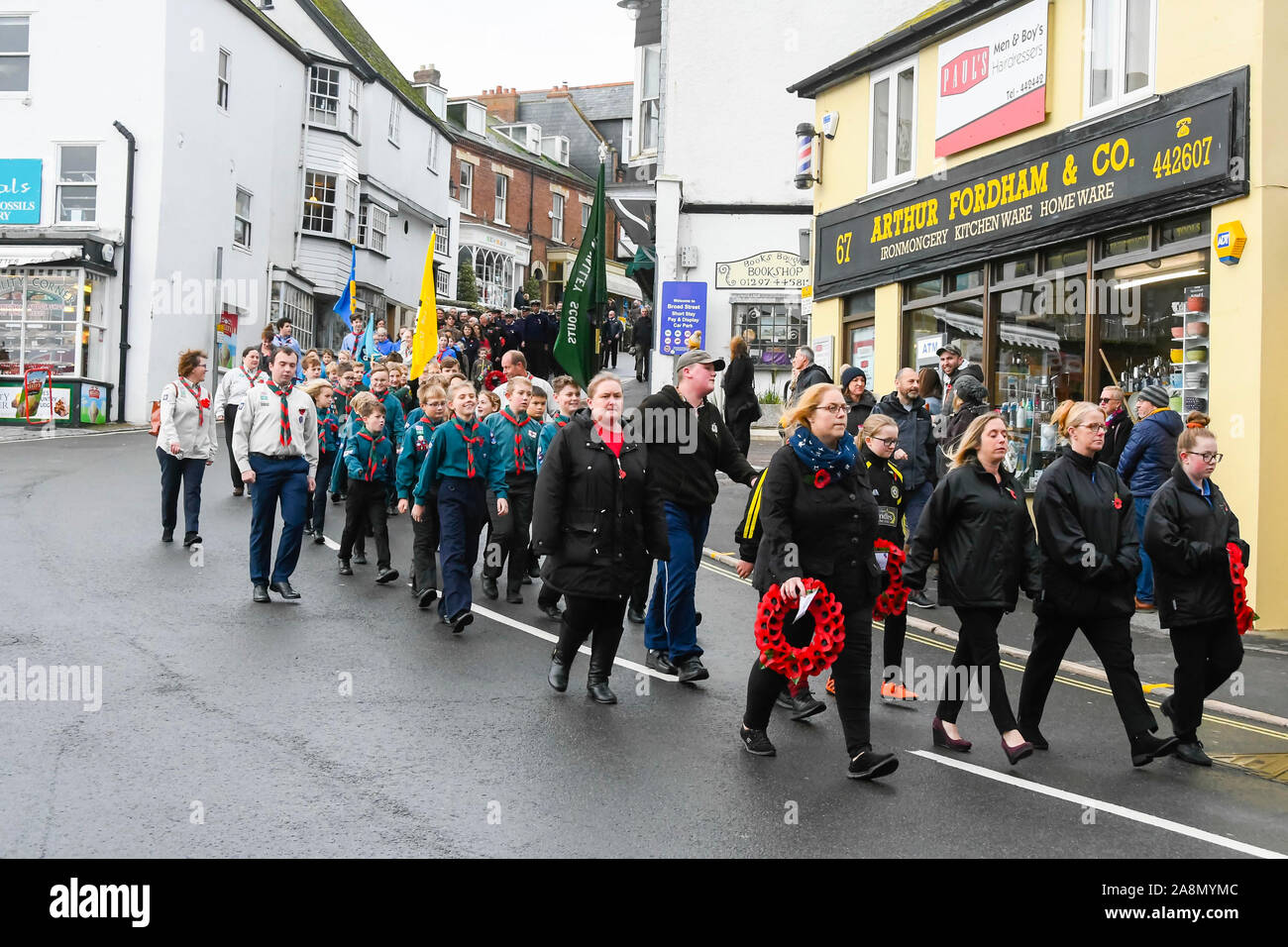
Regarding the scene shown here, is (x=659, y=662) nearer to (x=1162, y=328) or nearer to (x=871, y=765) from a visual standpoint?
(x=871, y=765)

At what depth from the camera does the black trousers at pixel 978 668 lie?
24.1 feet

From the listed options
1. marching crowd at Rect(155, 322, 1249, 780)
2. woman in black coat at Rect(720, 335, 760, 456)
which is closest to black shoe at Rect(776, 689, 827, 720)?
marching crowd at Rect(155, 322, 1249, 780)

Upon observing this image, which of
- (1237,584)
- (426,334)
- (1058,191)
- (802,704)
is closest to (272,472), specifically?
(802,704)

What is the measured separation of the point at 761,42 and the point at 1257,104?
60.7ft

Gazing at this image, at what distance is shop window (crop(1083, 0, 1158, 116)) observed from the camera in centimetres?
1313

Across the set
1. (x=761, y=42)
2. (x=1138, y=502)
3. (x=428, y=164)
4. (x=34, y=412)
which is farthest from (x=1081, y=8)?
(x=428, y=164)

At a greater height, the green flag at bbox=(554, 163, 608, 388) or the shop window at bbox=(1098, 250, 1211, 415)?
the green flag at bbox=(554, 163, 608, 388)

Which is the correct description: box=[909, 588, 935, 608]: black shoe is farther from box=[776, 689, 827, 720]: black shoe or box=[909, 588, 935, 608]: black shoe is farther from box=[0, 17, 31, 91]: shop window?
box=[0, 17, 31, 91]: shop window

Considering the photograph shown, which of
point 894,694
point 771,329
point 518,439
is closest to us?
point 894,694

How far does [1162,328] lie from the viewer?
12688 mm

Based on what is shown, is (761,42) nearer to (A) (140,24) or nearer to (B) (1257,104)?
(A) (140,24)

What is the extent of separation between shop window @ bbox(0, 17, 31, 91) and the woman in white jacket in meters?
20.7

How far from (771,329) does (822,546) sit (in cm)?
2128
